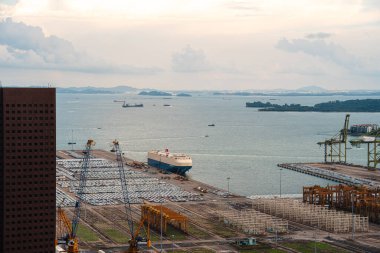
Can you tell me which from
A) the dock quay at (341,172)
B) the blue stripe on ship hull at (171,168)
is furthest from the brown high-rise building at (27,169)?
the blue stripe on ship hull at (171,168)

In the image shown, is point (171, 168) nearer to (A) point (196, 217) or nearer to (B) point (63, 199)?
(B) point (63, 199)

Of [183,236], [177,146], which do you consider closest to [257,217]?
[183,236]

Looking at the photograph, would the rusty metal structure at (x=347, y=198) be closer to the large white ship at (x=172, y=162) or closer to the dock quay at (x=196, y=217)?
the dock quay at (x=196, y=217)

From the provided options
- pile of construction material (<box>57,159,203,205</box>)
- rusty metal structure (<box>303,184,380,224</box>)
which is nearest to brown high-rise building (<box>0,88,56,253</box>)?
pile of construction material (<box>57,159,203,205</box>)

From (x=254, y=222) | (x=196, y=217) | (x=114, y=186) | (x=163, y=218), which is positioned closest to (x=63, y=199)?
(x=114, y=186)

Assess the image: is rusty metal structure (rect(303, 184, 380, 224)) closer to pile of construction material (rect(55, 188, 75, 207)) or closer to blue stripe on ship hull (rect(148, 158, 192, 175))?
pile of construction material (rect(55, 188, 75, 207))
